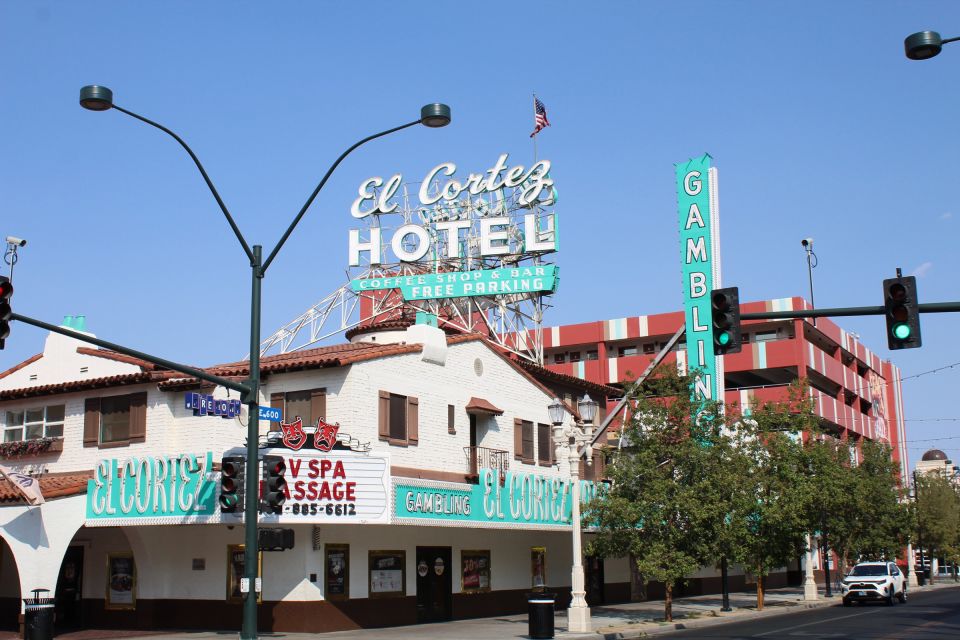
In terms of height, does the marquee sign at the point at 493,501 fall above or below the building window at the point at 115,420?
below

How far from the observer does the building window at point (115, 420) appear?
31.4 meters

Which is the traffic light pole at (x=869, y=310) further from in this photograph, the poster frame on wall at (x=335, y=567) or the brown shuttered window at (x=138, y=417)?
the brown shuttered window at (x=138, y=417)

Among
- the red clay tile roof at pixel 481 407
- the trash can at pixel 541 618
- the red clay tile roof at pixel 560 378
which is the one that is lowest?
the trash can at pixel 541 618

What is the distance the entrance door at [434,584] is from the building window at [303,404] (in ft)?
18.9

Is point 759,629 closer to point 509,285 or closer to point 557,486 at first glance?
point 557,486

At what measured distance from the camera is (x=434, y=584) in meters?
32.6

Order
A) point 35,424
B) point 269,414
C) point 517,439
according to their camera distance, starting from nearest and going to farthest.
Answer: point 269,414, point 35,424, point 517,439

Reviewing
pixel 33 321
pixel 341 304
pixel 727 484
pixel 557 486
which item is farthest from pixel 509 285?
pixel 33 321

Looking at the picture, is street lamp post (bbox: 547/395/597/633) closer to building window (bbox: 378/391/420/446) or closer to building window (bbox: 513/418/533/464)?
building window (bbox: 378/391/420/446)

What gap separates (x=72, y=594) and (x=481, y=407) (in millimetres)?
14194

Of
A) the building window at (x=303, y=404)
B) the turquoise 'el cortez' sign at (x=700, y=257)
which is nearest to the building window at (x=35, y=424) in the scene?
the building window at (x=303, y=404)

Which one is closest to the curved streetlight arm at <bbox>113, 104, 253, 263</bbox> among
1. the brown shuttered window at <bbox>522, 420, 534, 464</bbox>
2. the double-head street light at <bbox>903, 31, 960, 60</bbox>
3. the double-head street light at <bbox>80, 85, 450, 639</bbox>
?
the double-head street light at <bbox>80, 85, 450, 639</bbox>

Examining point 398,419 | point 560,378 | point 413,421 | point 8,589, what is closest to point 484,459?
point 413,421

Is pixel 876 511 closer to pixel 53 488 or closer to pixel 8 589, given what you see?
pixel 53 488
